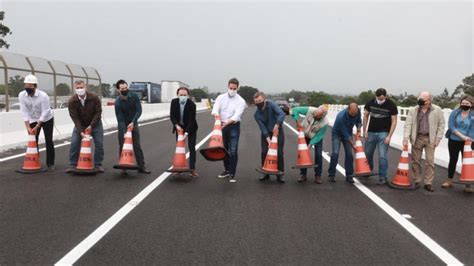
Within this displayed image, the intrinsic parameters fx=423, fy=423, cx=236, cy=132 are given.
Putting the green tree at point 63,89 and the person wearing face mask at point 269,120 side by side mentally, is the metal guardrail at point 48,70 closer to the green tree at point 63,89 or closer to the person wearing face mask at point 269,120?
the green tree at point 63,89

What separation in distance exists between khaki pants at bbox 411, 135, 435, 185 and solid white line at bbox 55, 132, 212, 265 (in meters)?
4.68

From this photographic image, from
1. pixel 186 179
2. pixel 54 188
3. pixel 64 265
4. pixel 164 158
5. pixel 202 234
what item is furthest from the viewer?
pixel 164 158

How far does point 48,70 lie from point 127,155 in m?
11.9

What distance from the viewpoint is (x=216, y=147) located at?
7.51 m

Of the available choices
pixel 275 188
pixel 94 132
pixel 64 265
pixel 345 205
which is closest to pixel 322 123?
pixel 275 188

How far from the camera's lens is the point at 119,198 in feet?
21.0

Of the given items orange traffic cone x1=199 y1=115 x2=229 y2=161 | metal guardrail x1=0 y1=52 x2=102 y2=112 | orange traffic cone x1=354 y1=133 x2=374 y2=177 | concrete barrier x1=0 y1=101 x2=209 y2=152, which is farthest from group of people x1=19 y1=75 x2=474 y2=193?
metal guardrail x1=0 y1=52 x2=102 y2=112

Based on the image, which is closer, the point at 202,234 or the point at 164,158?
the point at 202,234

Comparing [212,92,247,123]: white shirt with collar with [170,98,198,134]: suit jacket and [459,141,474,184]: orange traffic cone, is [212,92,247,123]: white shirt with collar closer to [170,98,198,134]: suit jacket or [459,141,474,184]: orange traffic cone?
[170,98,198,134]: suit jacket

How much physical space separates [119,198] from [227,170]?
2526 millimetres

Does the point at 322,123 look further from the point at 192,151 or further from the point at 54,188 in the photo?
the point at 54,188

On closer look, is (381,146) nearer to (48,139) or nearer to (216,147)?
(216,147)

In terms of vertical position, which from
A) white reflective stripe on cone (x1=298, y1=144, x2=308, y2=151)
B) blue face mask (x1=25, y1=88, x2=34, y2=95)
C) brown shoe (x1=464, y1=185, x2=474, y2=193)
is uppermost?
blue face mask (x1=25, y1=88, x2=34, y2=95)

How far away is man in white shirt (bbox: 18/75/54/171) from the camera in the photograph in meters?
8.39
